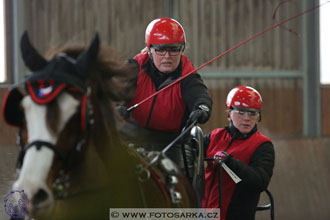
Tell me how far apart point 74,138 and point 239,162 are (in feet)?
6.00

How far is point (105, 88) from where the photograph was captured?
2.70m

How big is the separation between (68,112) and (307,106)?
647 cm

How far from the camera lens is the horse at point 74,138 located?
7.56 ft

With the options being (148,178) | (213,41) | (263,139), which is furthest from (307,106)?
(148,178)

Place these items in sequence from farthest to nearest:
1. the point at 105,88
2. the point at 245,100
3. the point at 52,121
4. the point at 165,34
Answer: the point at 245,100
the point at 165,34
the point at 105,88
the point at 52,121

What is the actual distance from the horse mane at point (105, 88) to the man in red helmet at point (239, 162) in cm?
133

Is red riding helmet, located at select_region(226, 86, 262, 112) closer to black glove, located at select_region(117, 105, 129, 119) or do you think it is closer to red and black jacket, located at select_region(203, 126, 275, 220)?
red and black jacket, located at select_region(203, 126, 275, 220)

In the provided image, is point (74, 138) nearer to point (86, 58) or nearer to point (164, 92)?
point (86, 58)

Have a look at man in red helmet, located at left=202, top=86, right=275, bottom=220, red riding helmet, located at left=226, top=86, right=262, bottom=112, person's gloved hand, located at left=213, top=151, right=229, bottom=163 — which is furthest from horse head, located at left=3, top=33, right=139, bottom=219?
red riding helmet, located at left=226, top=86, right=262, bottom=112

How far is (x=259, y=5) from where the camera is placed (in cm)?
825

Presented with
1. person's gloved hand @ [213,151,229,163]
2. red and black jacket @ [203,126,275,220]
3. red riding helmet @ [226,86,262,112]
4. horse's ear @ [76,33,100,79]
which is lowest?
red and black jacket @ [203,126,275,220]

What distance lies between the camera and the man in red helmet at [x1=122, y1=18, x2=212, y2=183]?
12.0 ft

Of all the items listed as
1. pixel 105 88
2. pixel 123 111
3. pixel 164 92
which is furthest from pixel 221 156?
pixel 105 88

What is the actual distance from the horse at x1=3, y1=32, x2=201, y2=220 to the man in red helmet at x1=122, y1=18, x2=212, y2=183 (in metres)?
0.78
